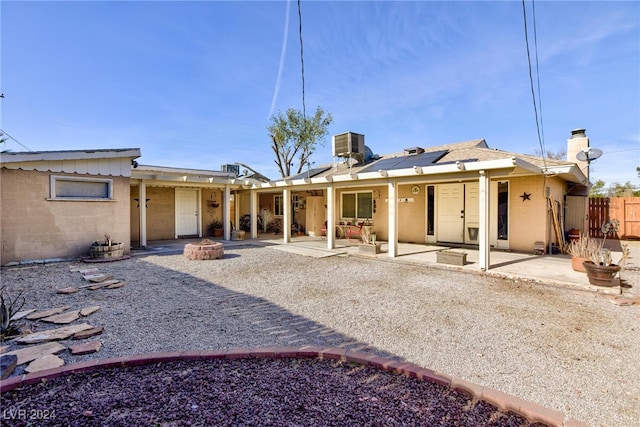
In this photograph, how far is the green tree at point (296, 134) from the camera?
23.6 m

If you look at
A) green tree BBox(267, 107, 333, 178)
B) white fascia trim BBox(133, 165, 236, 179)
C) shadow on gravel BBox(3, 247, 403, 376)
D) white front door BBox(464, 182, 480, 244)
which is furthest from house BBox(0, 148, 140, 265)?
green tree BBox(267, 107, 333, 178)

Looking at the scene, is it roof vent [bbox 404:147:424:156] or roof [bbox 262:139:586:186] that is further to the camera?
roof vent [bbox 404:147:424:156]

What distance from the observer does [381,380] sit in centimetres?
247

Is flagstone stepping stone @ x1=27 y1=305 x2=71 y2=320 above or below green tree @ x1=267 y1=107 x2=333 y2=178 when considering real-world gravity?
below

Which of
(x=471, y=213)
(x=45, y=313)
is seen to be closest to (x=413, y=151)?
(x=471, y=213)

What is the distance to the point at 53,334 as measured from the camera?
334cm

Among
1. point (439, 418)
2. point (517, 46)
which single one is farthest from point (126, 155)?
point (517, 46)

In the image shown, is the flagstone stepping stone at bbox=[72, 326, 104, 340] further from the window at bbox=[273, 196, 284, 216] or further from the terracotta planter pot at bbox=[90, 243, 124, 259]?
the window at bbox=[273, 196, 284, 216]

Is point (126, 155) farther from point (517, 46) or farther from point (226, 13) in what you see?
point (517, 46)

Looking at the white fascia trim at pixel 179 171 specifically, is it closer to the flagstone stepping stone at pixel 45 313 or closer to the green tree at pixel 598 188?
the flagstone stepping stone at pixel 45 313

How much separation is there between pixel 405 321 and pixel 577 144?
37.6ft

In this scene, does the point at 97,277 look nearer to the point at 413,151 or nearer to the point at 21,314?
the point at 21,314

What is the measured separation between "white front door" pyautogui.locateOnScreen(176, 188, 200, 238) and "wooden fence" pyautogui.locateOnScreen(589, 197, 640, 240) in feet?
58.4

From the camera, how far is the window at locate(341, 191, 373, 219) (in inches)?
516
